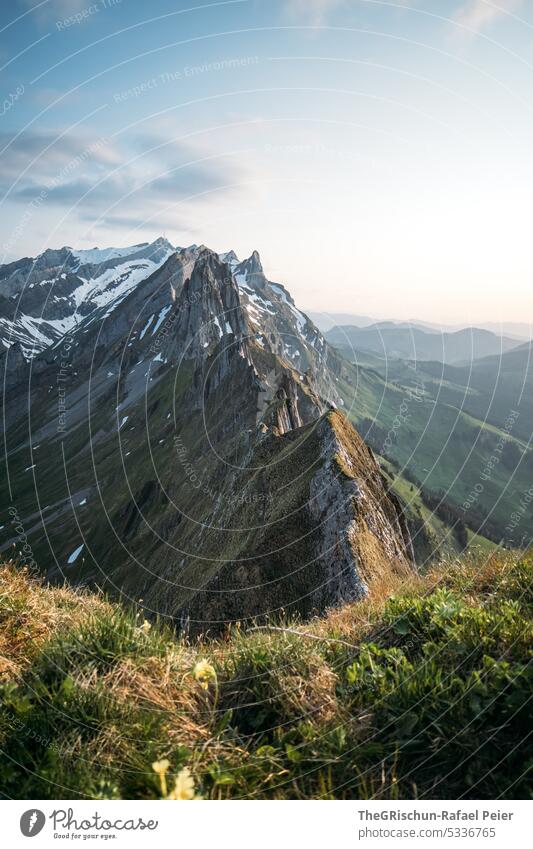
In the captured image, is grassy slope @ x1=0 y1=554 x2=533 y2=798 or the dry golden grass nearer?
grassy slope @ x1=0 y1=554 x2=533 y2=798

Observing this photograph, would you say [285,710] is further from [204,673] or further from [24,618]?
[24,618]

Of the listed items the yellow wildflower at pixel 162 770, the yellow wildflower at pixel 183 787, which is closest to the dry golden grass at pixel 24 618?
the yellow wildflower at pixel 162 770

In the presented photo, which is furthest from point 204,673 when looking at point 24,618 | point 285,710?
point 24,618

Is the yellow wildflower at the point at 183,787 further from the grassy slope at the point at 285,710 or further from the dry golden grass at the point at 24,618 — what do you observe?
the dry golden grass at the point at 24,618

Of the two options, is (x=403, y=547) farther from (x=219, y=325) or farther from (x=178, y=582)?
(x=219, y=325)

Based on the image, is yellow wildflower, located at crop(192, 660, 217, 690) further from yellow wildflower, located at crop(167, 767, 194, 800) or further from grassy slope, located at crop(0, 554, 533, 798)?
yellow wildflower, located at crop(167, 767, 194, 800)

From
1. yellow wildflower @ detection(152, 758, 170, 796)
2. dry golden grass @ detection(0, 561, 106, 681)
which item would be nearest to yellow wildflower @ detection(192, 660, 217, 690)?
yellow wildflower @ detection(152, 758, 170, 796)
